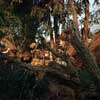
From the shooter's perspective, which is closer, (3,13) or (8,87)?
(8,87)

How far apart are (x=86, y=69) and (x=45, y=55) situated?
28.8 feet

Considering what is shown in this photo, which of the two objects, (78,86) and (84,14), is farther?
(84,14)

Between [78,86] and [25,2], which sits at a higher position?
[25,2]

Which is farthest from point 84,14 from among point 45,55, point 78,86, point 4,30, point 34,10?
point 78,86

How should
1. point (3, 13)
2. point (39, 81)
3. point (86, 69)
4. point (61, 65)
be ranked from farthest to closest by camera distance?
point (3, 13), point (39, 81), point (61, 65), point (86, 69)

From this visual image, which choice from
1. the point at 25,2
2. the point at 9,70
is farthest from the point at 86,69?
the point at 25,2

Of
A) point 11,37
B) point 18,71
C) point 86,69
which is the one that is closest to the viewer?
point 86,69

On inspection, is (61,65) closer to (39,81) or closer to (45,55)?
(39,81)

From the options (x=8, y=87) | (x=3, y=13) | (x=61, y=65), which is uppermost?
(x=3, y=13)

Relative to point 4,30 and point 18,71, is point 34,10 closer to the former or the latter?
point 4,30

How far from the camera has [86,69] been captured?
11398mm

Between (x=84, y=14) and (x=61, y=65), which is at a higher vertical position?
(x=84, y=14)

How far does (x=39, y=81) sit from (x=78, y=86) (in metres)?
2.44

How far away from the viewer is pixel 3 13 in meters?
26.1
